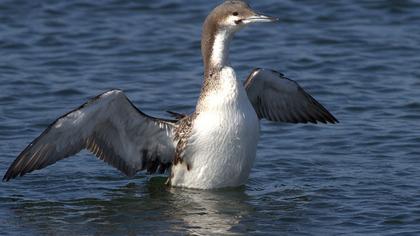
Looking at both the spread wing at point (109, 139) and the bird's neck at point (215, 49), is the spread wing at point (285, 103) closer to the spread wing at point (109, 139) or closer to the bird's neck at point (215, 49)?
the bird's neck at point (215, 49)

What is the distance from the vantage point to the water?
1144cm

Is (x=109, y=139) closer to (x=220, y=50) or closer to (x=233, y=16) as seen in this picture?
(x=220, y=50)

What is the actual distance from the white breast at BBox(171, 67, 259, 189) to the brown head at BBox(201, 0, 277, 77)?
0.61ft

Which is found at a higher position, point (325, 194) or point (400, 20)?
point (400, 20)

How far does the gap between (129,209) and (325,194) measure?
6.48 feet

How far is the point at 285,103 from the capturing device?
13336 mm

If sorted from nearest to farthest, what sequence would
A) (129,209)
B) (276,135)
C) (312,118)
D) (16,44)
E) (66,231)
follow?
(66,231) → (129,209) → (312,118) → (276,135) → (16,44)

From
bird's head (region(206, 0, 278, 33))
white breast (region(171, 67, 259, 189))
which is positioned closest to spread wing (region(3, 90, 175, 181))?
white breast (region(171, 67, 259, 189))

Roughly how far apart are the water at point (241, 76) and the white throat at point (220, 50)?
1.34m

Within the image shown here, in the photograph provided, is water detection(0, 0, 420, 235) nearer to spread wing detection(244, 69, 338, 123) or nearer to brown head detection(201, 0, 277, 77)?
spread wing detection(244, 69, 338, 123)

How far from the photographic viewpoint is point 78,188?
12.5m

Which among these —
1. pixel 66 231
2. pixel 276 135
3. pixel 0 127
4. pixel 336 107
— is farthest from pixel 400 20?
pixel 66 231

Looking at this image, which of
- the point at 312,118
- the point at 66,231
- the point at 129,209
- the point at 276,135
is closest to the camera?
the point at 66,231

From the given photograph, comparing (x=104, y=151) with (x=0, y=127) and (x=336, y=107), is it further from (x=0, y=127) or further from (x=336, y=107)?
(x=336, y=107)
